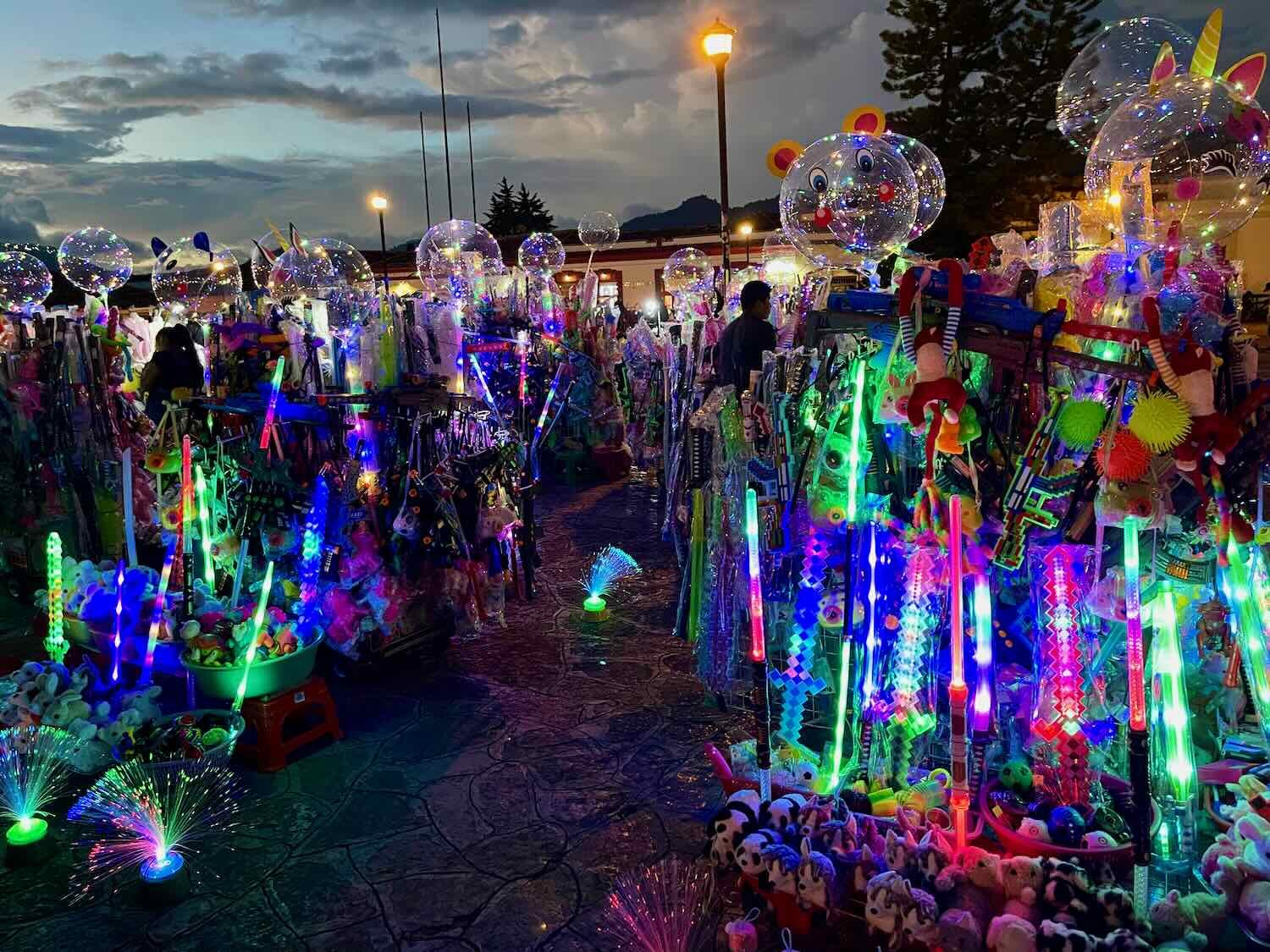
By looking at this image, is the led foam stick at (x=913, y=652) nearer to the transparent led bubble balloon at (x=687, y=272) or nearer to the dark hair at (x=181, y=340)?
the dark hair at (x=181, y=340)

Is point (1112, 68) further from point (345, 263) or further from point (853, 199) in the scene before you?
point (345, 263)

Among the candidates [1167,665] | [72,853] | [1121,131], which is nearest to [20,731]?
[72,853]

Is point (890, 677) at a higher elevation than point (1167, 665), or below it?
below

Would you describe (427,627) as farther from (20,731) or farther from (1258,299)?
(1258,299)

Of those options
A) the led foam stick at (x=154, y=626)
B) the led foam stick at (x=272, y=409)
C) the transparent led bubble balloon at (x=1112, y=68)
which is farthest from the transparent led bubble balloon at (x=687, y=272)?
the led foam stick at (x=154, y=626)

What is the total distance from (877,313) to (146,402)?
5220 millimetres

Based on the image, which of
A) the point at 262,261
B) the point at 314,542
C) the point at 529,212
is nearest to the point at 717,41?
the point at 262,261

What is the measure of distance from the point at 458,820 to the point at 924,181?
376cm

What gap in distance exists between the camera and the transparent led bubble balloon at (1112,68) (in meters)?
4.18

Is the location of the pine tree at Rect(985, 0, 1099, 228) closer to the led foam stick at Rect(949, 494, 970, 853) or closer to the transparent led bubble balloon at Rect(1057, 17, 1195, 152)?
the transparent led bubble balloon at Rect(1057, 17, 1195, 152)

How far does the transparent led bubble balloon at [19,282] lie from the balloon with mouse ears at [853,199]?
264 inches

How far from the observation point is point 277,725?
4129mm

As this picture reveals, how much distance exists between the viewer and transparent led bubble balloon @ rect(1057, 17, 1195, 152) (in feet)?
13.7

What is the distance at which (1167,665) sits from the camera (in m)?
2.71
